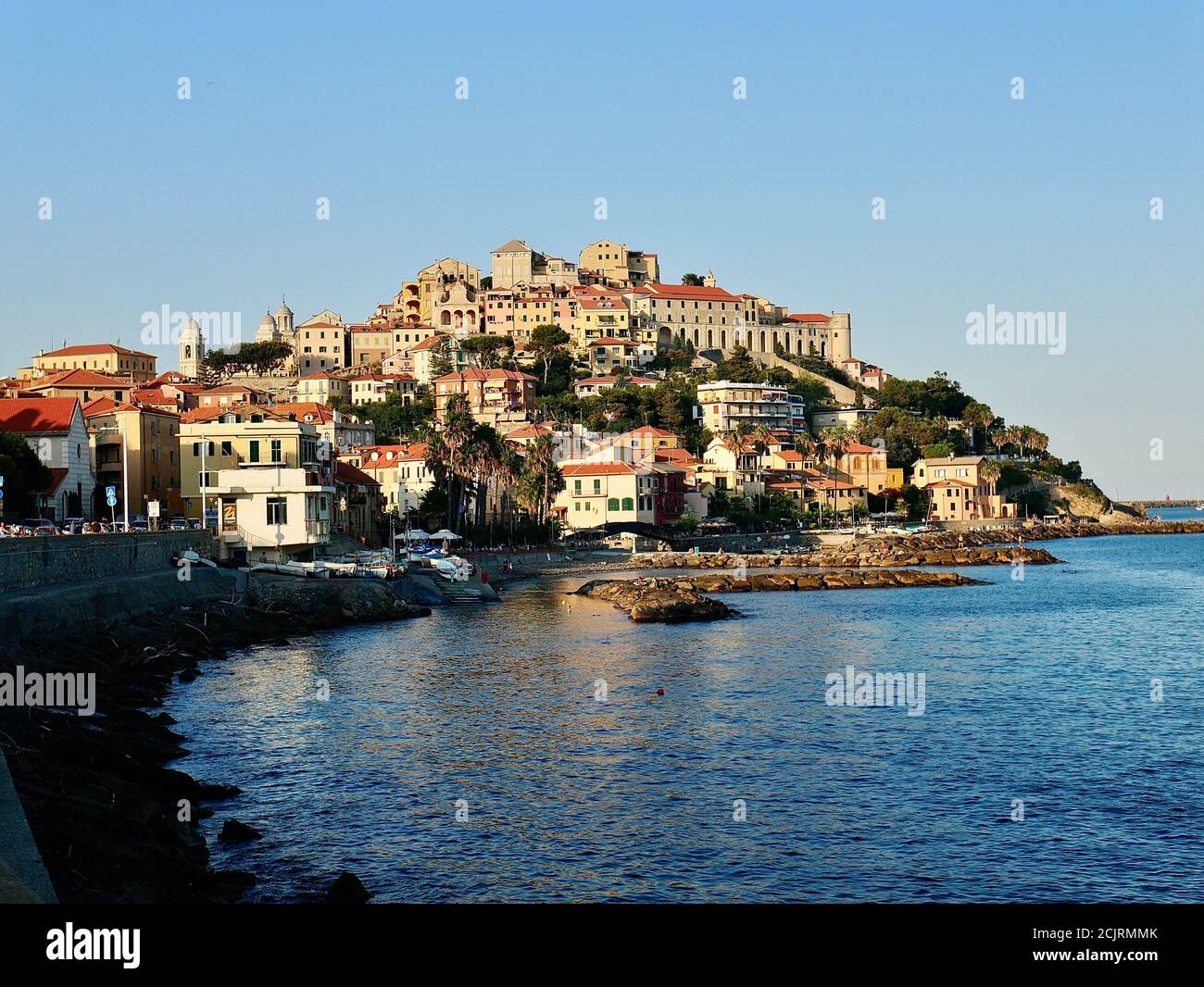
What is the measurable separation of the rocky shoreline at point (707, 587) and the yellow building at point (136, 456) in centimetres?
2449

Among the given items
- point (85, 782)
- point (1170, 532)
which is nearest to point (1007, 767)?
point (85, 782)

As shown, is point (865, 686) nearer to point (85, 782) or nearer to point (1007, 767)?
point (1007, 767)

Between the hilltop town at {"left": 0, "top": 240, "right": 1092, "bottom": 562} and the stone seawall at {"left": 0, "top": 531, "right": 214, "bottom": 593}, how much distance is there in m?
2.92

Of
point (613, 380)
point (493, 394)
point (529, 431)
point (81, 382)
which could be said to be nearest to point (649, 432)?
point (529, 431)

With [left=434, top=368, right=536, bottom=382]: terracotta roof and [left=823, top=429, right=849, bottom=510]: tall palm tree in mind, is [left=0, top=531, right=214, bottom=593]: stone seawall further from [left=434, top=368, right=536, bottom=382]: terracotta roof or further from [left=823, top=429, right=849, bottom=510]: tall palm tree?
[left=823, top=429, right=849, bottom=510]: tall palm tree

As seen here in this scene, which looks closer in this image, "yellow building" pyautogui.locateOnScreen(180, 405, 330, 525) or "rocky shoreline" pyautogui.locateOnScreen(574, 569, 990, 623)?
"rocky shoreline" pyautogui.locateOnScreen(574, 569, 990, 623)

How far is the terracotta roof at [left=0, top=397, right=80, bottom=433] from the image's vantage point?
59594mm

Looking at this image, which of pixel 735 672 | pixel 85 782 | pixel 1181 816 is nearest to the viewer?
pixel 85 782

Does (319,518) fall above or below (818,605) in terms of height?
above

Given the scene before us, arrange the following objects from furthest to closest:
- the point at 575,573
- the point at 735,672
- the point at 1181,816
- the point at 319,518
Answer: the point at 575,573
the point at 319,518
the point at 735,672
the point at 1181,816

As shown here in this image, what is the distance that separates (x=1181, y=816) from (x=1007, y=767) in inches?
180

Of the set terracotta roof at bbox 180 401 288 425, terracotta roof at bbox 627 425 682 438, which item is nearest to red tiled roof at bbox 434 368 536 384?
terracotta roof at bbox 627 425 682 438
